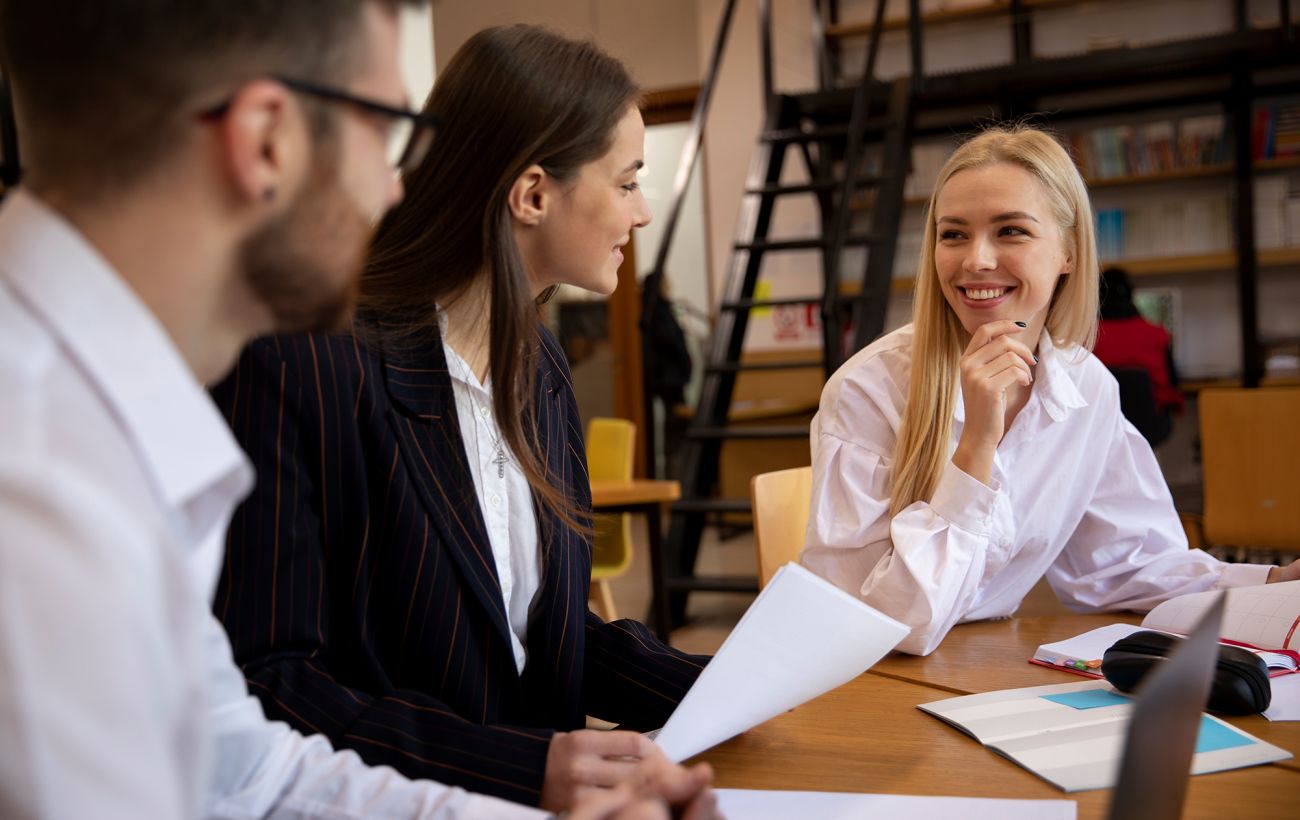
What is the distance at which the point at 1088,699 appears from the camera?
1153 mm

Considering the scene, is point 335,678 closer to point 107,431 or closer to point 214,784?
point 214,784

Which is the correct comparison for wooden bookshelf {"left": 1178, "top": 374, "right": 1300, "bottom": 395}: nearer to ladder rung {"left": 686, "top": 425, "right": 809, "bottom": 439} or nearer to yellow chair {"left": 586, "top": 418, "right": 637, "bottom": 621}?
ladder rung {"left": 686, "top": 425, "right": 809, "bottom": 439}

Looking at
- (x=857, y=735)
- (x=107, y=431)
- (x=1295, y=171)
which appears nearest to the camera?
(x=107, y=431)

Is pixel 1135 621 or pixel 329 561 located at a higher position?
pixel 329 561

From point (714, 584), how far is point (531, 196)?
11.3ft

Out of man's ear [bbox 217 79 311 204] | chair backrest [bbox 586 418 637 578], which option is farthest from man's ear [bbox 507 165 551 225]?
chair backrest [bbox 586 418 637 578]

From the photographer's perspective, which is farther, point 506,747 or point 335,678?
point 335,678

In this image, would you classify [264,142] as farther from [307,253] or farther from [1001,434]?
[1001,434]

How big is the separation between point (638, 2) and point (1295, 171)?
4.32 metres

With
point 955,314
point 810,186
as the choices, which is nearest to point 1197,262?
point 810,186

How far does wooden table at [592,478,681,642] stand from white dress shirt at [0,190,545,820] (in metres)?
2.96

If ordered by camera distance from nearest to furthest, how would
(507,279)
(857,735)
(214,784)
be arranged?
(214,784) < (857,735) < (507,279)

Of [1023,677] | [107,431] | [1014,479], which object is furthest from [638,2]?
[107,431]

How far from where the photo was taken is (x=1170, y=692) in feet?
1.92
